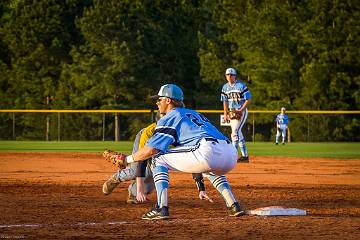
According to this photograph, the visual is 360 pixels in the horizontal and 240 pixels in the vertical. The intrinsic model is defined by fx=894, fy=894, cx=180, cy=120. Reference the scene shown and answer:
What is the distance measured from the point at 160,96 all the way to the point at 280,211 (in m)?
1.74

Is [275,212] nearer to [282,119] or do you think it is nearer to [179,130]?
[179,130]

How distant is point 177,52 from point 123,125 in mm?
7780

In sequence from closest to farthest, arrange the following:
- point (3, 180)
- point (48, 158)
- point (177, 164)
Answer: point (177, 164) < point (3, 180) < point (48, 158)

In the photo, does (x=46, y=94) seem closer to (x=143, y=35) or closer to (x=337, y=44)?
(x=143, y=35)

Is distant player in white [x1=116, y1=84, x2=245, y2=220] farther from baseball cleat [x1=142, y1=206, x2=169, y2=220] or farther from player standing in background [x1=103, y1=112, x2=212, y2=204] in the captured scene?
player standing in background [x1=103, y1=112, x2=212, y2=204]

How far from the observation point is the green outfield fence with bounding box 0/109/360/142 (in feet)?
124

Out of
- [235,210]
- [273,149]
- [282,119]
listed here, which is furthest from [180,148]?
[282,119]

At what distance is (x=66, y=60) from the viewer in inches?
1832

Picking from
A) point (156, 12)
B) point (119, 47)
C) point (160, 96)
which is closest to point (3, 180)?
point (160, 96)

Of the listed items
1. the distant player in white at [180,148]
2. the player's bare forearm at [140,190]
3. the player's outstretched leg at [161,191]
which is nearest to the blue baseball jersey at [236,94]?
the player's bare forearm at [140,190]

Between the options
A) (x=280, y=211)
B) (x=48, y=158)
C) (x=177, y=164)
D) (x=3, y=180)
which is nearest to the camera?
(x=177, y=164)

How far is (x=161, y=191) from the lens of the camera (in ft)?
27.9

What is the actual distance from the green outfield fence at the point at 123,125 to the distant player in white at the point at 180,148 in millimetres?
28873

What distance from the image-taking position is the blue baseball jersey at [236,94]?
18.1 metres
